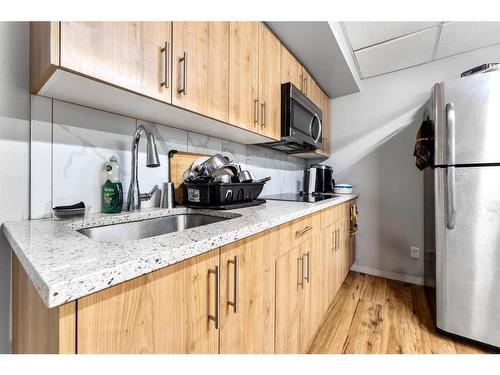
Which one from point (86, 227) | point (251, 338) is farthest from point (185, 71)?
point (251, 338)

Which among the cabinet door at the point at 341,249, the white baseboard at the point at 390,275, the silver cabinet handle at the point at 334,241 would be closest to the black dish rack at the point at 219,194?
the silver cabinet handle at the point at 334,241

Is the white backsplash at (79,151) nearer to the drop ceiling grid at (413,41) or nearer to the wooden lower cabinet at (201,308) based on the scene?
the wooden lower cabinet at (201,308)

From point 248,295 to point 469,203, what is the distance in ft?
4.70

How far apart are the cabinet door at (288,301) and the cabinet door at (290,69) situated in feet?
3.92

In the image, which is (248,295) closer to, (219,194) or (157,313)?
(157,313)

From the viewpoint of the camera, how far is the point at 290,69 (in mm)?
1737

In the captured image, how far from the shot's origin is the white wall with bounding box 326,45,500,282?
7.56ft

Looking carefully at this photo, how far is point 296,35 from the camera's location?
4.99 ft

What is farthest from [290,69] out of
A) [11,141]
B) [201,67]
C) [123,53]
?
[11,141]

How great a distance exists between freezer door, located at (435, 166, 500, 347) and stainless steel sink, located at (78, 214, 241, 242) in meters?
1.33

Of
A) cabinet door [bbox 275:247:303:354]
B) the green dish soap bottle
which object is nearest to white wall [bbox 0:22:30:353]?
the green dish soap bottle
